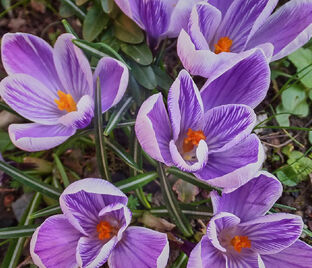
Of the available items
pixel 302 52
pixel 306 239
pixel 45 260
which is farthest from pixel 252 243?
pixel 302 52

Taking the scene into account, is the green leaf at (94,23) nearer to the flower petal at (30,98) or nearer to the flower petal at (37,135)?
the flower petal at (30,98)

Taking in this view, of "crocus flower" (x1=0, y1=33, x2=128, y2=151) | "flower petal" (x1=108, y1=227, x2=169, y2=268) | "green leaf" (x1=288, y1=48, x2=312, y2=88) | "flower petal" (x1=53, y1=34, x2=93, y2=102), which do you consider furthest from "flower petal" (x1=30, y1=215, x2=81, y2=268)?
"green leaf" (x1=288, y1=48, x2=312, y2=88)

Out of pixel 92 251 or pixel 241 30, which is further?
pixel 241 30

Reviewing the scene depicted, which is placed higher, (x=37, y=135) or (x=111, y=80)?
(x=111, y=80)

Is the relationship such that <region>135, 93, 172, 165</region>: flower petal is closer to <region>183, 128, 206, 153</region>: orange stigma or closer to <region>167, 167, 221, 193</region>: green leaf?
<region>183, 128, 206, 153</region>: orange stigma

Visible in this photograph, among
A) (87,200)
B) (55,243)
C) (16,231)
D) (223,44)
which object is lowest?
(16,231)

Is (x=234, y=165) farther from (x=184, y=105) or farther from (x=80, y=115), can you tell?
(x=80, y=115)

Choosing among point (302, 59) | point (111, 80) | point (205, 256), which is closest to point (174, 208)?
point (205, 256)
